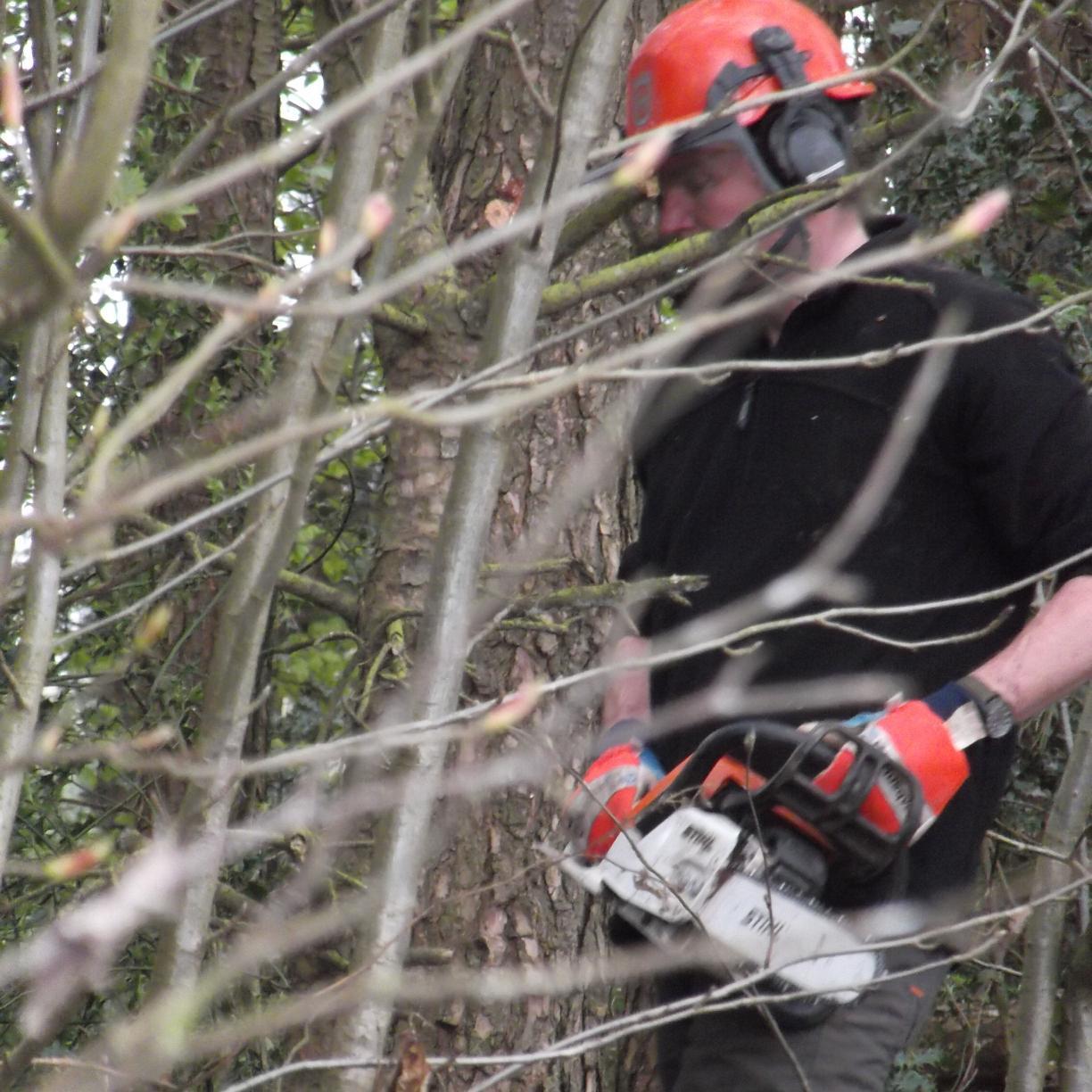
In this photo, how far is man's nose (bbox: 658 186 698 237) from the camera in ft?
9.54

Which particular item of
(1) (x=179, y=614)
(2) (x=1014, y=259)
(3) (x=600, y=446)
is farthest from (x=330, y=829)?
(2) (x=1014, y=259)

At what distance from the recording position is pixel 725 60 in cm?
299

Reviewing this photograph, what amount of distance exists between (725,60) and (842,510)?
0.99 meters

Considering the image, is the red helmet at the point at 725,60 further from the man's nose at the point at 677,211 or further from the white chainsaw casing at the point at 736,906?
the white chainsaw casing at the point at 736,906

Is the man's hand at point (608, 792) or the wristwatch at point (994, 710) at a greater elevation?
the man's hand at point (608, 792)

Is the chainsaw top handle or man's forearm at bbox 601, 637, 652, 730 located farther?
man's forearm at bbox 601, 637, 652, 730

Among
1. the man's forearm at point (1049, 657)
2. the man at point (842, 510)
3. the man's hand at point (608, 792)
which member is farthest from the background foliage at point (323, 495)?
the man's forearm at point (1049, 657)

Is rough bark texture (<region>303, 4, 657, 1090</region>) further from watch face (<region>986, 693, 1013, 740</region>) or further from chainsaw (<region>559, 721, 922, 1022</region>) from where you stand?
watch face (<region>986, 693, 1013, 740</region>)

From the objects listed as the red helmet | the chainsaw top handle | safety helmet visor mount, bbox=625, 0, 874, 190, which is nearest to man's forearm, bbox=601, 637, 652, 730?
the chainsaw top handle

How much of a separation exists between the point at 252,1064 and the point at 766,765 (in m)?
2.03

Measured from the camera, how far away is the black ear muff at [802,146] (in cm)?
280

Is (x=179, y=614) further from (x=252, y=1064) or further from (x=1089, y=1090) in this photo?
(x=1089, y=1090)

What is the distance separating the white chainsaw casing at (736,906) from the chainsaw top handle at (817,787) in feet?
0.21

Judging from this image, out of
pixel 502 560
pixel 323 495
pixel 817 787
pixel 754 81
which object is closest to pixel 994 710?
pixel 817 787
